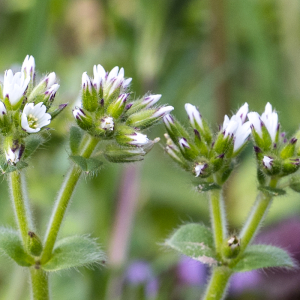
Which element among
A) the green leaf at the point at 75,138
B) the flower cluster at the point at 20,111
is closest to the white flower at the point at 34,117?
the flower cluster at the point at 20,111

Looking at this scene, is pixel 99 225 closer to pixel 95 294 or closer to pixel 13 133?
pixel 95 294

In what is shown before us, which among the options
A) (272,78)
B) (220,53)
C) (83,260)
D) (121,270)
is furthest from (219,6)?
(83,260)

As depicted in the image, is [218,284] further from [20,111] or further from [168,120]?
[20,111]

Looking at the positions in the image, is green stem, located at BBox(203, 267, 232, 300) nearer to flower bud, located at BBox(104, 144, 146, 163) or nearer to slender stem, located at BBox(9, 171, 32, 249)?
flower bud, located at BBox(104, 144, 146, 163)

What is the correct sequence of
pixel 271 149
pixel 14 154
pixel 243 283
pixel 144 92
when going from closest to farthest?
pixel 14 154
pixel 271 149
pixel 243 283
pixel 144 92

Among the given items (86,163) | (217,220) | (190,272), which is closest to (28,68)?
(86,163)

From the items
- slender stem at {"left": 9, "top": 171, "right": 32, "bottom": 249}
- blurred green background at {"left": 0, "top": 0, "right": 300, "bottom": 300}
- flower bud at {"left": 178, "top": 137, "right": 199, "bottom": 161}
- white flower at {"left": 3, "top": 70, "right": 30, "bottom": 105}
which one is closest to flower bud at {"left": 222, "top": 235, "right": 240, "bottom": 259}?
flower bud at {"left": 178, "top": 137, "right": 199, "bottom": 161}
